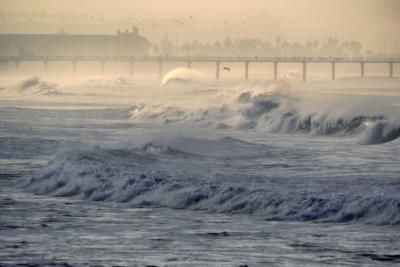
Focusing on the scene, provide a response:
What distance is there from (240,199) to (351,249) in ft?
17.1

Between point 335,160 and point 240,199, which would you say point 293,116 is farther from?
point 240,199

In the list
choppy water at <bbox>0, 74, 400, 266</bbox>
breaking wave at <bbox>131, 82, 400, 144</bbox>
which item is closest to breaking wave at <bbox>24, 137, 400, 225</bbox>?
choppy water at <bbox>0, 74, 400, 266</bbox>

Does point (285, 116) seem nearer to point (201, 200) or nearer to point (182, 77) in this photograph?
point (201, 200)

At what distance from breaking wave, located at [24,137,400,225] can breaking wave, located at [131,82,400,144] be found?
494 inches

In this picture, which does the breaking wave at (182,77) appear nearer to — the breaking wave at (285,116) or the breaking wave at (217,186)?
the breaking wave at (285,116)

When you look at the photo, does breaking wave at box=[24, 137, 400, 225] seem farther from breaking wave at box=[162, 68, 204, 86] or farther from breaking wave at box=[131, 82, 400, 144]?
breaking wave at box=[162, 68, 204, 86]

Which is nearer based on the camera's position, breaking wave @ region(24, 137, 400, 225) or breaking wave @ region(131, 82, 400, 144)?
breaking wave @ region(24, 137, 400, 225)

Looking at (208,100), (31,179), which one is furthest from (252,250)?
(208,100)

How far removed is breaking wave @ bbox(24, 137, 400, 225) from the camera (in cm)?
2297

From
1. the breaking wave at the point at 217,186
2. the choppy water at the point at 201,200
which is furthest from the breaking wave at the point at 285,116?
the breaking wave at the point at 217,186

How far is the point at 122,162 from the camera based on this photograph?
32844 millimetres

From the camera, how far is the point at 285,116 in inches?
2226

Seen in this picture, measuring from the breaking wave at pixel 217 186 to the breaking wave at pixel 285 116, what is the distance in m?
12.6

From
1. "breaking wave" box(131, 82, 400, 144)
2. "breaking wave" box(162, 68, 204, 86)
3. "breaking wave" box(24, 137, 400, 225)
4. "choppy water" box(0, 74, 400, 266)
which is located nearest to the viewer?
"choppy water" box(0, 74, 400, 266)
